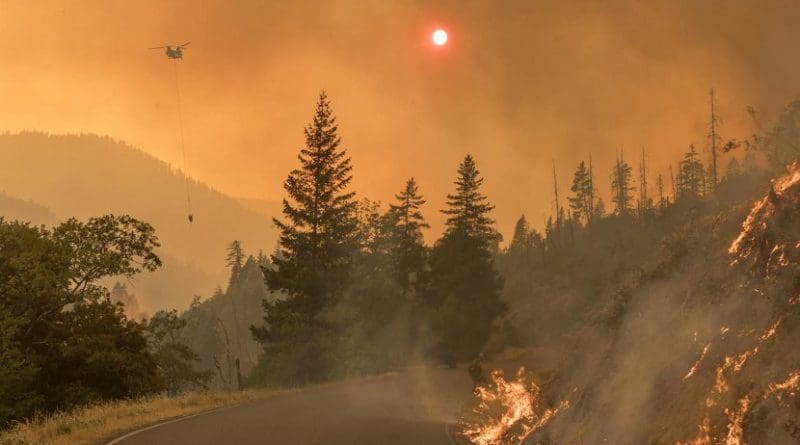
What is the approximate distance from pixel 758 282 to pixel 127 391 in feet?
→ 81.0

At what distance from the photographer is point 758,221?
8.52 metres

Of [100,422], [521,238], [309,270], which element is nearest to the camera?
[100,422]

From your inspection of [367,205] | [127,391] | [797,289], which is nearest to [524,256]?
[367,205]

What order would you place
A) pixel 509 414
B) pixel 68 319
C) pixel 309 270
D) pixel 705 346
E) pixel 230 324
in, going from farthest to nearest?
pixel 230 324, pixel 309 270, pixel 68 319, pixel 509 414, pixel 705 346

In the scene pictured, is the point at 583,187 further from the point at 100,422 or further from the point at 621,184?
the point at 100,422

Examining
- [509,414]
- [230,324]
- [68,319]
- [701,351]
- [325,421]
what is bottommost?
[230,324]

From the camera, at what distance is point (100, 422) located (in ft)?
52.4

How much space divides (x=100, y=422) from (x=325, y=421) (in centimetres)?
553

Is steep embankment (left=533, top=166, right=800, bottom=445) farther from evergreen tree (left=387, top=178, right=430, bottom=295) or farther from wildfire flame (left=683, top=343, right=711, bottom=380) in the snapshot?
evergreen tree (left=387, top=178, right=430, bottom=295)

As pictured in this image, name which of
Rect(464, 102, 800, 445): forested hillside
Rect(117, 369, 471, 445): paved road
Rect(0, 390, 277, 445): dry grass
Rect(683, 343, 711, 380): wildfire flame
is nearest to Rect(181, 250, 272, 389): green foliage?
Rect(117, 369, 471, 445): paved road

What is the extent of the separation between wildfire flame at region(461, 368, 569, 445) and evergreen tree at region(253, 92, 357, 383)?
1068 inches

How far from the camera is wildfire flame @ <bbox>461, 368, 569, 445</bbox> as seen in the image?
1238 cm

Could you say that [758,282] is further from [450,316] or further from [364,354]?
[450,316]

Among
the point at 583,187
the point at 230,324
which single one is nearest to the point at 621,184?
the point at 583,187
